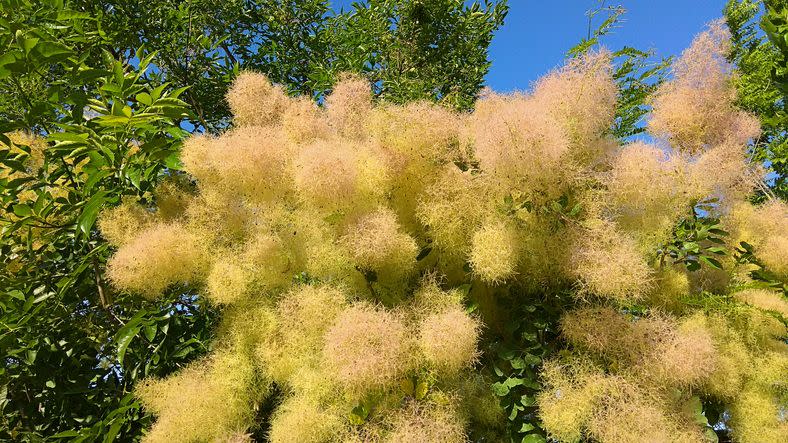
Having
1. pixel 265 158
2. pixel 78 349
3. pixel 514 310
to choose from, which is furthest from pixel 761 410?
pixel 78 349

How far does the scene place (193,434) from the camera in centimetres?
170

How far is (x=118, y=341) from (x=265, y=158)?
2.70 ft

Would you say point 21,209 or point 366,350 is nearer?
point 366,350

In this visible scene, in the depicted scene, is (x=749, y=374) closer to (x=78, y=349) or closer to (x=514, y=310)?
(x=514, y=310)

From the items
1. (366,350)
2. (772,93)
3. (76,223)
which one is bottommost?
(366,350)

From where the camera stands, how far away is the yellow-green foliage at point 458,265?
157 cm

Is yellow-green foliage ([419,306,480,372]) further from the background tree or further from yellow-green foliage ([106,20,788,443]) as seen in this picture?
the background tree

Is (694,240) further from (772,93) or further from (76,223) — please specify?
(772,93)

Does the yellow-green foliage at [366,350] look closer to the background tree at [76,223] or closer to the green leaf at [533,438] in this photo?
the green leaf at [533,438]

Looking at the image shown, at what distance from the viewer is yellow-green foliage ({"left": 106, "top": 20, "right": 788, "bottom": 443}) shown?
1572 millimetres

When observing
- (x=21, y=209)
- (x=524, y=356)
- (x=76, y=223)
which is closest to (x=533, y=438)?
(x=524, y=356)

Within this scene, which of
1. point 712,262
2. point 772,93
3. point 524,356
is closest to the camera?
point 524,356

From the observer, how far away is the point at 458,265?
1.91 metres

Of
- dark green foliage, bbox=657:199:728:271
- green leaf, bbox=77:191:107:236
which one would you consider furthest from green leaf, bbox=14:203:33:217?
dark green foliage, bbox=657:199:728:271
